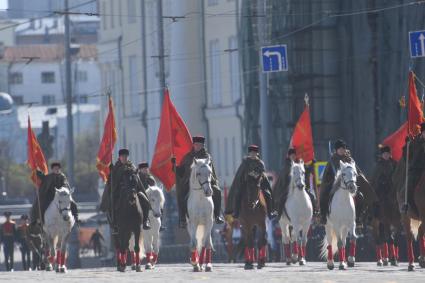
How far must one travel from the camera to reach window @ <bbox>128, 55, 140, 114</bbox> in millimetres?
95375

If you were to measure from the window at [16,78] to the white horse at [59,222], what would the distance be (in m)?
131

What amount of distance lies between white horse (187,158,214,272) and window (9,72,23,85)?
135745 mm

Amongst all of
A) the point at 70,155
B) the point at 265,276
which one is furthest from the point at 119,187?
the point at 70,155

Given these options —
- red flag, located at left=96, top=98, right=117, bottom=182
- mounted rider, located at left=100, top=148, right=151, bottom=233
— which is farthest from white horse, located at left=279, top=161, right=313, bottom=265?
red flag, located at left=96, top=98, right=117, bottom=182

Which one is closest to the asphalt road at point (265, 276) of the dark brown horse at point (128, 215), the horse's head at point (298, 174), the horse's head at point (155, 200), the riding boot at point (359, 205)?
the dark brown horse at point (128, 215)

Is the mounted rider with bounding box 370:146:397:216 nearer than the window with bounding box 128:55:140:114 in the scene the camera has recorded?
Yes

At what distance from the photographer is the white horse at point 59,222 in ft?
125

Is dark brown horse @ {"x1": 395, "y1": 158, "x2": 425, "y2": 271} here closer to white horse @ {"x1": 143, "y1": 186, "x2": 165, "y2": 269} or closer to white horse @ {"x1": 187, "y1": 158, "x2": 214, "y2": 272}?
white horse @ {"x1": 187, "y1": 158, "x2": 214, "y2": 272}

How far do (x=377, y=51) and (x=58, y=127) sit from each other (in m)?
92.4

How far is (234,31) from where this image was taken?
8244 centimetres

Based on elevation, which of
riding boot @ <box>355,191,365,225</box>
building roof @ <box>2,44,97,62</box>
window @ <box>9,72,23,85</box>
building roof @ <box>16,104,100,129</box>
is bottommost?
riding boot @ <box>355,191,365,225</box>

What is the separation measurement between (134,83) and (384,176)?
193 feet

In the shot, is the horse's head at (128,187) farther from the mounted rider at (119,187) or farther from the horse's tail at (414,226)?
the horse's tail at (414,226)

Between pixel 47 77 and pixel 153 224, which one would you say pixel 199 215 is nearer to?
pixel 153 224
